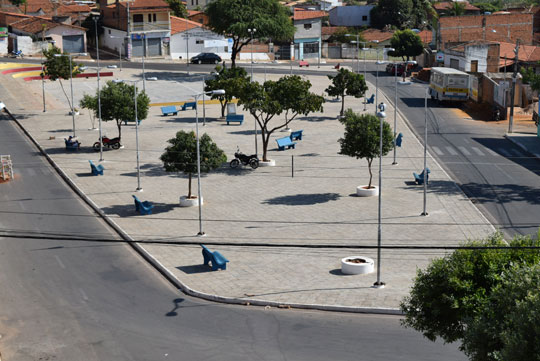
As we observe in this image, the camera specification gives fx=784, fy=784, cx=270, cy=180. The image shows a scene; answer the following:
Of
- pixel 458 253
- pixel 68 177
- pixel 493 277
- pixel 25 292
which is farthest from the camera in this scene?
pixel 68 177

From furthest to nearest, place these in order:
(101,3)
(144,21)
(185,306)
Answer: (101,3)
(144,21)
(185,306)

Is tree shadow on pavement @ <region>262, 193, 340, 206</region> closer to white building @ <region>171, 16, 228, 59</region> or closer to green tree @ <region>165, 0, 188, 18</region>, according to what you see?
white building @ <region>171, 16, 228, 59</region>

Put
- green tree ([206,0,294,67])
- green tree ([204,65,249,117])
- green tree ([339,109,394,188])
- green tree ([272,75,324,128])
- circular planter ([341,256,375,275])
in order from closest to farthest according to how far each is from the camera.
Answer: circular planter ([341,256,375,275]), green tree ([339,109,394,188]), green tree ([272,75,324,128]), green tree ([204,65,249,117]), green tree ([206,0,294,67])

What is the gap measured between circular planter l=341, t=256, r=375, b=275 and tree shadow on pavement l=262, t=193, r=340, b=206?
33.5 feet

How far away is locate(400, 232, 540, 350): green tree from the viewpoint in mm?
18500

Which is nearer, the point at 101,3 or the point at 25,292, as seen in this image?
the point at 25,292

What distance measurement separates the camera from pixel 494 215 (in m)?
37.4

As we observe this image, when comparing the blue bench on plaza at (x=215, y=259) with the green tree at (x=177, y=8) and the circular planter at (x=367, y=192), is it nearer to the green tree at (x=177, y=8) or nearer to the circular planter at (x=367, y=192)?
the circular planter at (x=367, y=192)

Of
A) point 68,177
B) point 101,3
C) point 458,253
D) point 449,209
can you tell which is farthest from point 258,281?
point 101,3

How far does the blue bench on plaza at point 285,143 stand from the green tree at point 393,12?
7707 cm

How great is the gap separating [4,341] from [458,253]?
46.2 feet

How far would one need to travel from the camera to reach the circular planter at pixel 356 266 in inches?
1151

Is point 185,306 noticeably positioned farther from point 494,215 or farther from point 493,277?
point 494,215

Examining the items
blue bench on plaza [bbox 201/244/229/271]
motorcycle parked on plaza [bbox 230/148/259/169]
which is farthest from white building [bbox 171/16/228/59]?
blue bench on plaza [bbox 201/244/229/271]
